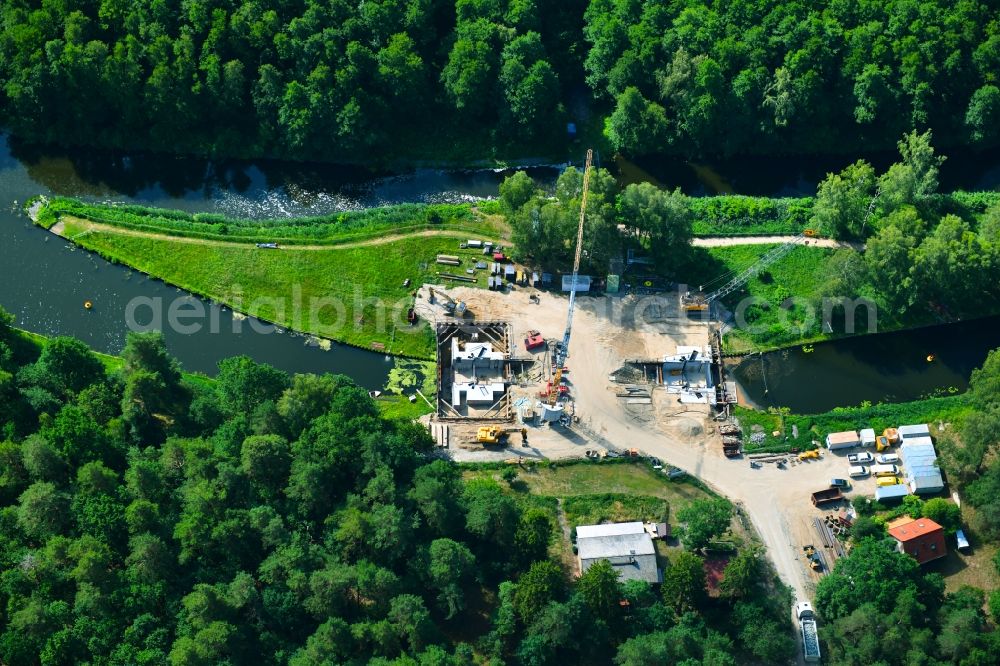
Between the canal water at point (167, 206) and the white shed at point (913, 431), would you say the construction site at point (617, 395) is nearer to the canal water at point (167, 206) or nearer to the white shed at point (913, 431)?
the white shed at point (913, 431)

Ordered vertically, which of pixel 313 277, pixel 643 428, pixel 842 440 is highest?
pixel 313 277

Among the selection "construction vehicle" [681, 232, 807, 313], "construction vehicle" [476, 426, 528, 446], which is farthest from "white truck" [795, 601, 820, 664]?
"construction vehicle" [681, 232, 807, 313]

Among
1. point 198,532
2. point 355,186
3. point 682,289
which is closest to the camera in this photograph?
point 198,532

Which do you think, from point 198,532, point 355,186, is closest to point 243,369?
point 198,532

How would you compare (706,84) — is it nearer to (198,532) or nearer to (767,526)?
(767,526)

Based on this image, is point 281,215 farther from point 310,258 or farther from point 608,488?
point 608,488

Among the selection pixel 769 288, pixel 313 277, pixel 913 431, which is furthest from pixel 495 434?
pixel 913 431

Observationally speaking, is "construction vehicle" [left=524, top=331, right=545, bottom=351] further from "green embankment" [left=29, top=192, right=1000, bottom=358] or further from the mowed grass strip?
"green embankment" [left=29, top=192, right=1000, bottom=358]
